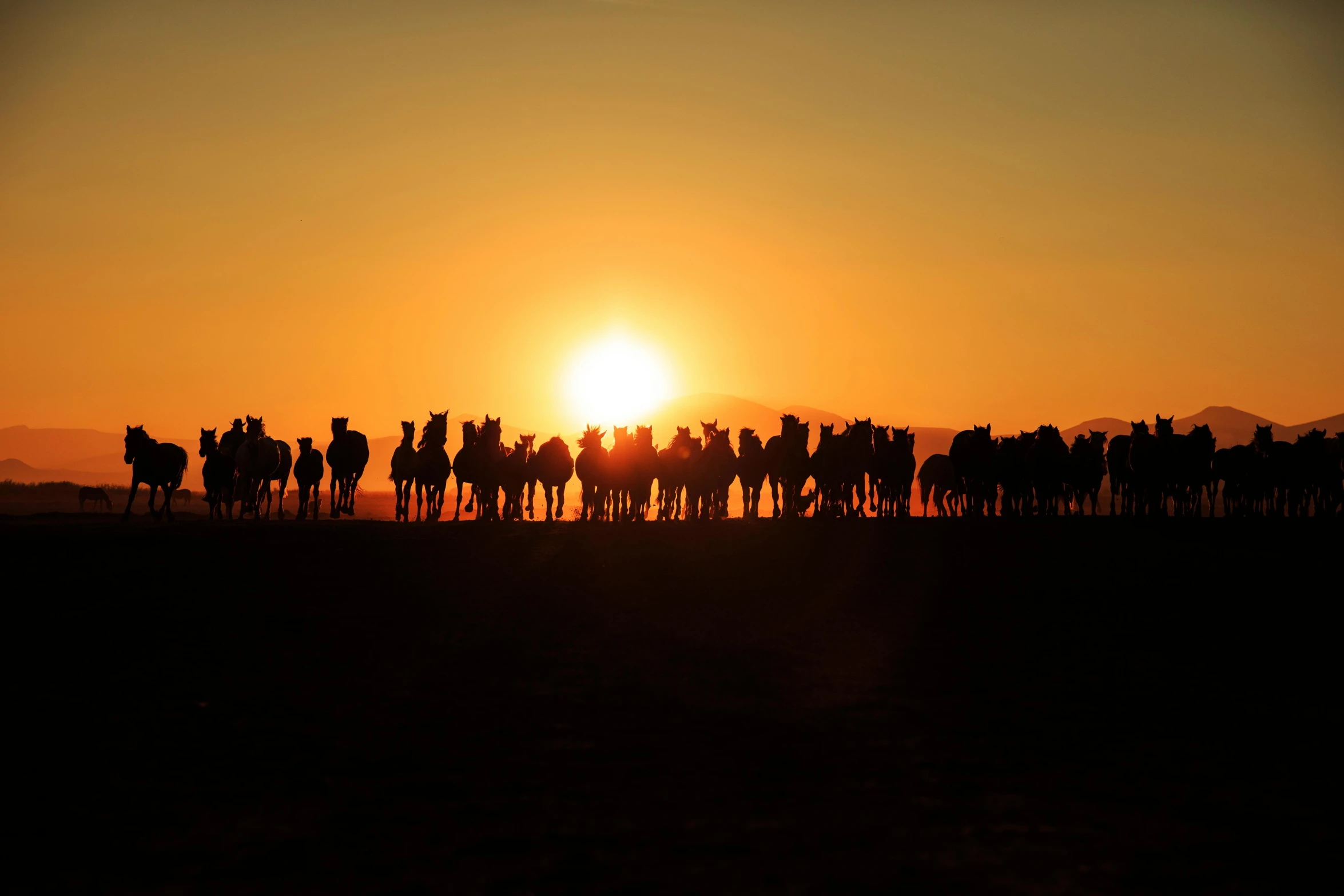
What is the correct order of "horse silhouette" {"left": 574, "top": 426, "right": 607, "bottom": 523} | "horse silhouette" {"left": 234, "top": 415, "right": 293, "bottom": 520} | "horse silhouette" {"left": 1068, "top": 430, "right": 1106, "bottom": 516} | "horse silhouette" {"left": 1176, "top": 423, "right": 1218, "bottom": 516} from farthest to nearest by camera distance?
"horse silhouette" {"left": 1068, "top": 430, "right": 1106, "bottom": 516}, "horse silhouette" {"left": 1176, "top": 423, "right": 1218, "bottom": 516}, "horse silhouette" {"left": 574, "top": 426, "right": 607, "bottom": 523}, "horse silhouette" {"left": 234, "top": 415, "right": 293, "bottom": 520}

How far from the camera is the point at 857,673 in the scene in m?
15.1

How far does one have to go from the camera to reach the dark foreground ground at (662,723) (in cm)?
846

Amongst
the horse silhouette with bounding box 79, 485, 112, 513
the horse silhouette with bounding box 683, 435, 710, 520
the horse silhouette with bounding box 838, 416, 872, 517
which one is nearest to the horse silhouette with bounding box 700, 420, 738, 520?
the horse silhouette with bounding box 683, 435, 710, 520

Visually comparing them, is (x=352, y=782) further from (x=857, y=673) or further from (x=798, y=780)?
(x=857, y=673)

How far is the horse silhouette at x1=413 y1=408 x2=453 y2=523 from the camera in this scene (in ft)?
121

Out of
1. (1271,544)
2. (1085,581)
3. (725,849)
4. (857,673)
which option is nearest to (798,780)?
(725,849)

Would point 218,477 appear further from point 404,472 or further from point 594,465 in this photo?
point 594,465

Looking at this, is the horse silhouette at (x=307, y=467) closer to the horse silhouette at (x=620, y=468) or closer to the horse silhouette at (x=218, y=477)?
the horse silhouette at (x=218, y=477)

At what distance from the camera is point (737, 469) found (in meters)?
43.8

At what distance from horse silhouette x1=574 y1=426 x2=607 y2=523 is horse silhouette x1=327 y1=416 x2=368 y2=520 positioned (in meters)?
6.96

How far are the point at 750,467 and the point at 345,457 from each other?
14.7 m

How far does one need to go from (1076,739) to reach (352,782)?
7.10 metres

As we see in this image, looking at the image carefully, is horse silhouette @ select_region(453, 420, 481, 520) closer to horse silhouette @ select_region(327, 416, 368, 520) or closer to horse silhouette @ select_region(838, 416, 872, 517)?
horse silhouette @ select_region(327, 416, 368, 520)

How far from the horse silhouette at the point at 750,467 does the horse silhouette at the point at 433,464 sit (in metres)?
11.2
